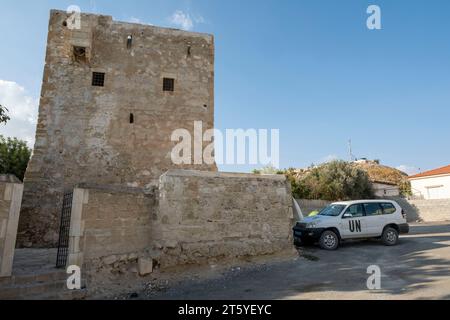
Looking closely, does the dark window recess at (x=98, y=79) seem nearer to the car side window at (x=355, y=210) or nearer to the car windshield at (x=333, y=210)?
the car windshield at (x=333, y=210)

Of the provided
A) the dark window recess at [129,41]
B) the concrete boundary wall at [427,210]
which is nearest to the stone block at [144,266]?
the dark window recess at [129,41]

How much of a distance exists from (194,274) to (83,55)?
32.3ft

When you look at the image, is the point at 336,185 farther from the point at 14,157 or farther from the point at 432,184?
the point at 14,157

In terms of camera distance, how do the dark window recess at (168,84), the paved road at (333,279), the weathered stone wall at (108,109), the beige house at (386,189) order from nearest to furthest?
the paved road at (333,279), the weathered stone wall at (108,109), the dark window recess at (168,84), the beige house at (386,189)

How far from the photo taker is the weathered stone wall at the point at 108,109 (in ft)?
36.2

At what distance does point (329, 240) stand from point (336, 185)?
16324mm

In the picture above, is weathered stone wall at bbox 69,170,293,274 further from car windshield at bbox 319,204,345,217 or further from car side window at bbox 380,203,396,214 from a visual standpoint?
car side window at bbox 380,203,396,214

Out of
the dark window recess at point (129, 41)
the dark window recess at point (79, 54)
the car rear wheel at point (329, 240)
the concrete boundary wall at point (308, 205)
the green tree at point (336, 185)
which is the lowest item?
the car rear wheel at point (329, 240)

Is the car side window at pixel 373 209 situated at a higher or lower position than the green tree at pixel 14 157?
lower

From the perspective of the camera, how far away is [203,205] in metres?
7.43

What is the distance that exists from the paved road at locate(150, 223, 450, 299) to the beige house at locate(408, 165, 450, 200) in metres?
28.4

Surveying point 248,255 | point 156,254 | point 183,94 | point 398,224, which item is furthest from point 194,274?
point 183,94

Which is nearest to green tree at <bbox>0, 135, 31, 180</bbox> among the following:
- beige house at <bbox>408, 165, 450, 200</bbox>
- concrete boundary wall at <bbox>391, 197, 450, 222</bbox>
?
concrete boundary wall at <bbox>391, 197, 450, 222</bbox>

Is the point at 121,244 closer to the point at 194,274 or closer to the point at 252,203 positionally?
the point at 194,274
